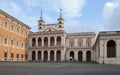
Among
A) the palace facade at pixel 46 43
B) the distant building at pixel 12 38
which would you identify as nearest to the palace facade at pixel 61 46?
the palace facade at pixel 46 43

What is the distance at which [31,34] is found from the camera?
230ft

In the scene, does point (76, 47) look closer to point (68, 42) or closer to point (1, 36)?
point (68, 42)

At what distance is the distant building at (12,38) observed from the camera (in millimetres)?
49156

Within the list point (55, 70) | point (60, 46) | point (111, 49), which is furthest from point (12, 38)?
point (55, 70)

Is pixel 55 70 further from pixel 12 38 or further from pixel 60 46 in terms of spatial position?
pixel 60 46

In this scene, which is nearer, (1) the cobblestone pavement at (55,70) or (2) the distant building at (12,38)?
(1) the cobblestone pavement at (55,70)

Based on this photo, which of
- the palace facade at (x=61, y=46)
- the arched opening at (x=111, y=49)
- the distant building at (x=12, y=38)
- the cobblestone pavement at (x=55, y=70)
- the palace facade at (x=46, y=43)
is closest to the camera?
the cobblestone pavement at (x=55, y=70)

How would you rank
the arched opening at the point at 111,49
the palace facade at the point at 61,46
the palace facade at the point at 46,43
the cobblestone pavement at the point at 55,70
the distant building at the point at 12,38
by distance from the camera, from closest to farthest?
the cobblestone pavement at the point at 55,70, the arched opening at the point at 111,49, the distant building at the point at 12,38, the palace facade at the point at 46,43, the palace facade at the point at 61,46

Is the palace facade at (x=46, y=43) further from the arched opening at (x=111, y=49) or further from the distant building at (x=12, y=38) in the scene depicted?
the arched opening at (x=111, y=49)

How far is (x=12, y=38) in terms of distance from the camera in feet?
181

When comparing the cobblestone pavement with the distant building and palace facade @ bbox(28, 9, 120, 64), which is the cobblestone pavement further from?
palace facade @ bbox(28, 9, 120, 64)

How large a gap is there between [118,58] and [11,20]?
3071cm

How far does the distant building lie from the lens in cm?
4916

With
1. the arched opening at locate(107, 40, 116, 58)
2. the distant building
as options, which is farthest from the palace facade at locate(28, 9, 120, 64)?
the arched opening at locate(107, 40, 116, 58)
